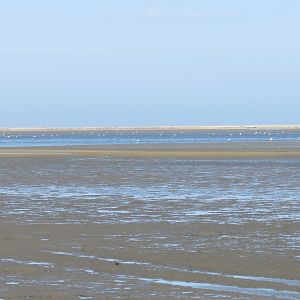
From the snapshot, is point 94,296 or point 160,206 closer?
point 94,296

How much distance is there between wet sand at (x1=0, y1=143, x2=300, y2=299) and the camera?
11.4 m

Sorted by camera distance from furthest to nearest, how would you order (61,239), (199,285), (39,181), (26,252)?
1. (39,181)
2. (61,239)
3. (26,252)
4. (199,285)

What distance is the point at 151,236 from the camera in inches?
649

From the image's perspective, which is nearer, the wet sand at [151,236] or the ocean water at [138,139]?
the wet sand at [151,236]

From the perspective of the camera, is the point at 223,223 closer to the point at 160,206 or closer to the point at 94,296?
the point at 160,206

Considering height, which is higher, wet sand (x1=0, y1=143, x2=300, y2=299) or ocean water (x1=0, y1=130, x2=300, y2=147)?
wet sand (x1=0, y1=143, x2=300, y2=299)

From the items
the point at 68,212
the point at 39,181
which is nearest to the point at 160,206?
the point at 68,212

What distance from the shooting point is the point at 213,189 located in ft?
89.0

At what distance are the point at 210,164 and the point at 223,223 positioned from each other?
2321 cm

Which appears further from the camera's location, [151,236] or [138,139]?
[138,139]

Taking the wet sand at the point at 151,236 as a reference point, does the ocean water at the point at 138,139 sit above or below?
below

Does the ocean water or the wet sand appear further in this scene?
the ocean water

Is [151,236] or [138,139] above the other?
[151,236]

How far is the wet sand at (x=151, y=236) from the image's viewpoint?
11.4 metres
